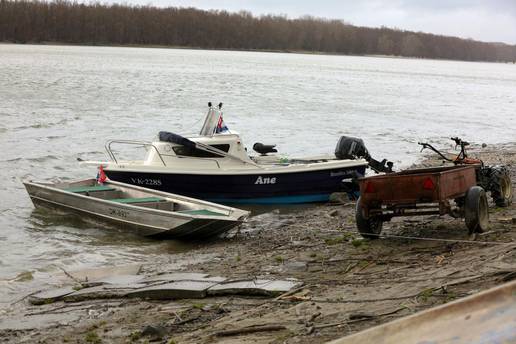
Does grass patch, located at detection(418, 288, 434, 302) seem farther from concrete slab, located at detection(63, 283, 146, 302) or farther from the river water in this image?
the river water

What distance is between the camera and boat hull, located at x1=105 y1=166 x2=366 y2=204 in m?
16.7

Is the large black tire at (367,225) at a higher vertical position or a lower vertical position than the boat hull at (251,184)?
higher

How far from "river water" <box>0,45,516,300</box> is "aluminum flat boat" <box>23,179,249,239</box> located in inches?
11.9

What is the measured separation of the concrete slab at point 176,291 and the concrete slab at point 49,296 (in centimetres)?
91

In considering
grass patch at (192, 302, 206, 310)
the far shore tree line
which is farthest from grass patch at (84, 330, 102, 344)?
the far shore tree line

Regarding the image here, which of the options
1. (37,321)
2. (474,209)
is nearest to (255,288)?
(37,321)

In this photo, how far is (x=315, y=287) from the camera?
26.5ft

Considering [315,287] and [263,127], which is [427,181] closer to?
[315,287]

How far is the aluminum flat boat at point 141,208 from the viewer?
12930mm

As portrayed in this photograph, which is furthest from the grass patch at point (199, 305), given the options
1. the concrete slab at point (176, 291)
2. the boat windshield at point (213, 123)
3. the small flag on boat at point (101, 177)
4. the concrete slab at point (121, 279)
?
the boat windshield at point (213, 123)

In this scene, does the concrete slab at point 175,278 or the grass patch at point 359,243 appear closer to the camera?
the concrete slab at point 175,278

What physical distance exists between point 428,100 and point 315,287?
54.2m

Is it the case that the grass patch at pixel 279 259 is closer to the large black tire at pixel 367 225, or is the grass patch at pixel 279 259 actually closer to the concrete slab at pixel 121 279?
the large black tire at pixel 367 225

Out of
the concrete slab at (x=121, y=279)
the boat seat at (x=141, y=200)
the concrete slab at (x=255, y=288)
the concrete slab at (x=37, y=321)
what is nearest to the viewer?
the concrete slab at (x=37, y=321)
